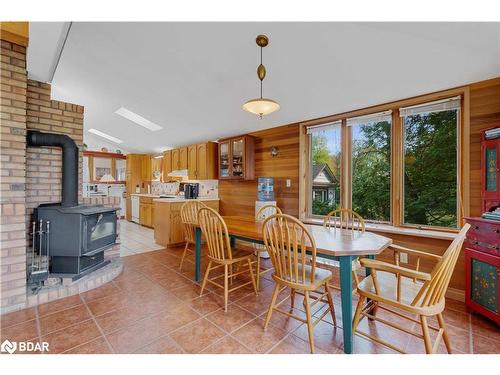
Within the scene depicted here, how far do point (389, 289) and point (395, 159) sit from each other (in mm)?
1877

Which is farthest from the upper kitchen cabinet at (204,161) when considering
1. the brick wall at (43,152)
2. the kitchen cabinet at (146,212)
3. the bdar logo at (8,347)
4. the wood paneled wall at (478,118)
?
the wood paneled wall at (478,118)

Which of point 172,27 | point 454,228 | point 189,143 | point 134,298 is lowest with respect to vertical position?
point 134,298

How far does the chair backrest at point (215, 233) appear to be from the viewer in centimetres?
222

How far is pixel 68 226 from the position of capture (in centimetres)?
233

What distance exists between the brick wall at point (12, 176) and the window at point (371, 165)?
12.1 feet

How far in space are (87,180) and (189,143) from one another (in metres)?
4.17

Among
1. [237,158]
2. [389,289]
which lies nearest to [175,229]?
[237,158]

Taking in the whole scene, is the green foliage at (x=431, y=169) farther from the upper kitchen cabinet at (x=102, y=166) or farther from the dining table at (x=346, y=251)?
the upper kitchen cabinet at (x=102, y=166)

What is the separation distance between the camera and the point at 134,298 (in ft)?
7.76

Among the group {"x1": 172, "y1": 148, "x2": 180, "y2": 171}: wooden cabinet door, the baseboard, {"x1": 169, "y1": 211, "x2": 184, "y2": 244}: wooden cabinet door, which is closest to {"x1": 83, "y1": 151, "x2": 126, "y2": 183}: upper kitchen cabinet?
{"x1": 172, "y1": 148, "x2": 180, "y2": 171}: wooden cabinet door

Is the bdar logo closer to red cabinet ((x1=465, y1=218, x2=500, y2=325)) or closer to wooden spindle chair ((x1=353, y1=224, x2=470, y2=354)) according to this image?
wooden spindle chair ((x1=353, y1=224, x2=470, y2=354))

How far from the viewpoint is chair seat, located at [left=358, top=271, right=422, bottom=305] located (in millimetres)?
1501
